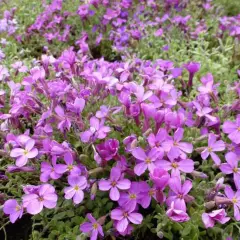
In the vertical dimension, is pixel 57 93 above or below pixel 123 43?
above

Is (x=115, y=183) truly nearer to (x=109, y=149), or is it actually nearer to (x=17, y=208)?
(x=109, y=149)

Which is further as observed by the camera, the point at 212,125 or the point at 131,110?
the point at 212,125

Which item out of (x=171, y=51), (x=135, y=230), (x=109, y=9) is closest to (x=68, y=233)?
(x=135, y=230)

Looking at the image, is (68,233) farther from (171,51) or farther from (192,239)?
(171,51)

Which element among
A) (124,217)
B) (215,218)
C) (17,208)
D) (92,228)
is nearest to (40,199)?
(17,208)

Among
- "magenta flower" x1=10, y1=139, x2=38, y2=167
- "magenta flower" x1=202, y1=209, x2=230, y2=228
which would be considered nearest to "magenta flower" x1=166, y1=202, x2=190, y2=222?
"magenta flower" x1=202, y1=209, x2=230, y2=228

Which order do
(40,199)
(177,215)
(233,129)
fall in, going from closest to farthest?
(177,215), (40,199), (233,129)

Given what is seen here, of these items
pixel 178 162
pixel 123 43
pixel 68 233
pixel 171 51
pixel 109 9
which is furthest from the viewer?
pixel 109 9
